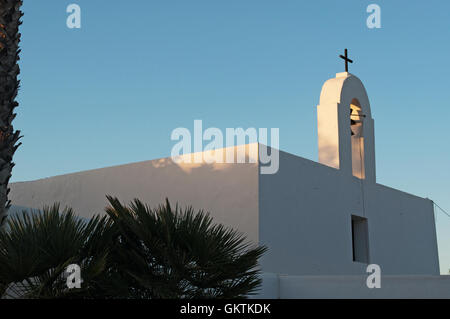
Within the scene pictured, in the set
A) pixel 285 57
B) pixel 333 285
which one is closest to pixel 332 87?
pixel 285 57

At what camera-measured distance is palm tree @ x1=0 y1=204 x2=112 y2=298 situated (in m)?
5.22

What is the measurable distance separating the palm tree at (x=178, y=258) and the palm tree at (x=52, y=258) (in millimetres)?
271

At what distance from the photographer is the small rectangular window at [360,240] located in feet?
48.8

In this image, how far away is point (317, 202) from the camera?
44.5 feet

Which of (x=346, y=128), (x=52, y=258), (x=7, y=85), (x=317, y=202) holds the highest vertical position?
(x=346, y=128)

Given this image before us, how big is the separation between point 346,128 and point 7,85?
9918 millimetres

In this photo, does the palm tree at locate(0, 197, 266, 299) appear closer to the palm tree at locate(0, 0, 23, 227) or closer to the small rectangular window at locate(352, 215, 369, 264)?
the palm tree at locate(0, 0, 23, 227)

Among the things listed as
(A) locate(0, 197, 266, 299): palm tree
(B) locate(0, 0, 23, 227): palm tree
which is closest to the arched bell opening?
(A) locate(0, 197, 266, 299): palm tree

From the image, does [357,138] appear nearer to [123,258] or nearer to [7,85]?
[123,258]

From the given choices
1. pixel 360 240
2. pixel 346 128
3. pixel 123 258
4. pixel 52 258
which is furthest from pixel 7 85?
pixel 360 240

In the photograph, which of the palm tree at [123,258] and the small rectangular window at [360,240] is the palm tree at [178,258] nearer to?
the palm tree at [123,258]

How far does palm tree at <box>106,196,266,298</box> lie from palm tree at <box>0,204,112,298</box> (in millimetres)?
271

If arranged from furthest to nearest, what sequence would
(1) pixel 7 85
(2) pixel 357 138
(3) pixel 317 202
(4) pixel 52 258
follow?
1. (2) pixel 357 138
2. (3) pixel 317 202
3. (1) pixel 7 85
4. (4) pixel 52 258
